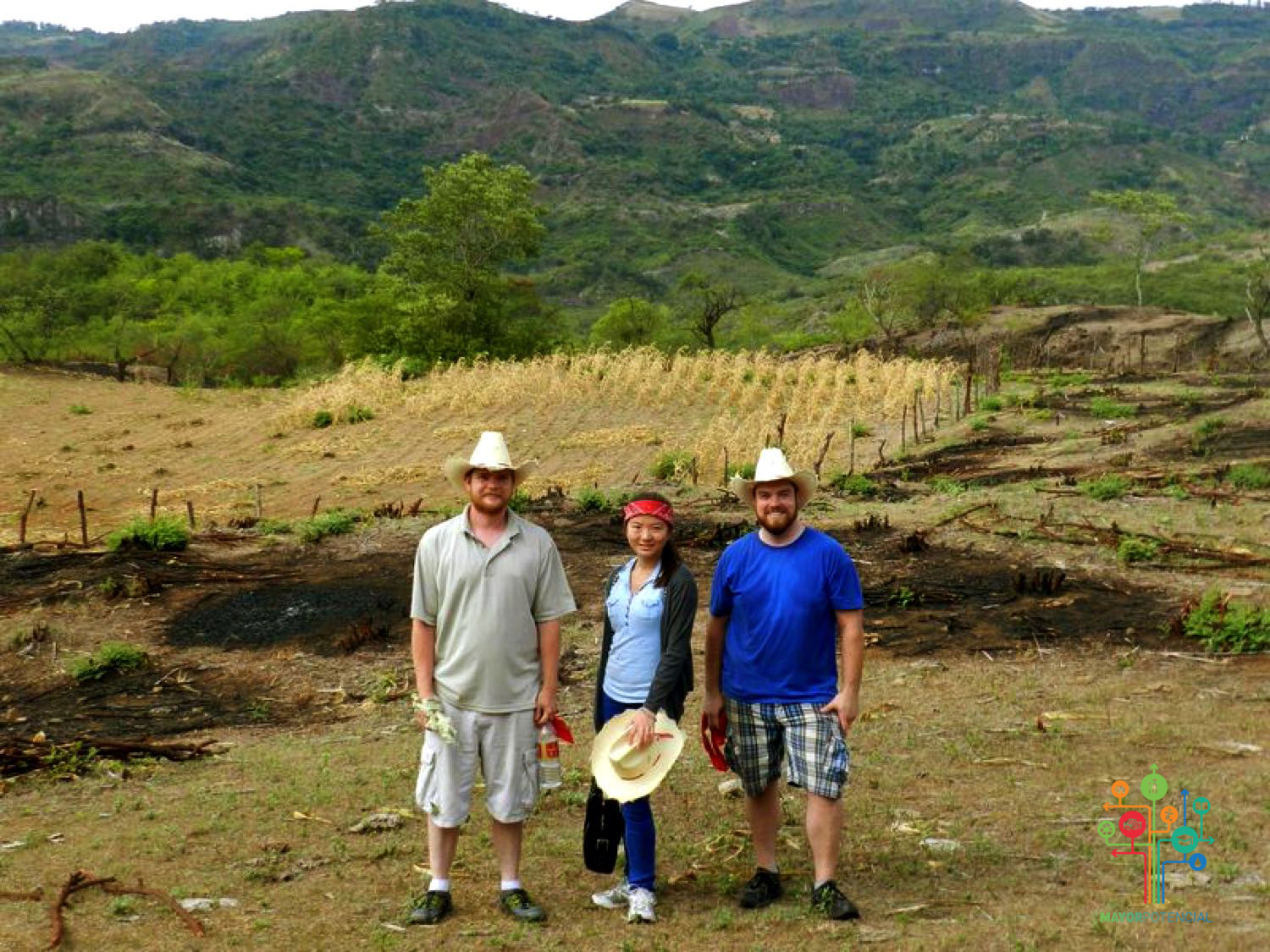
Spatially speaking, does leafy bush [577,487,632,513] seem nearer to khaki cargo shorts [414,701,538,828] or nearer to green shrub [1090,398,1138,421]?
khaki cargo shorts [414,701,538,828]

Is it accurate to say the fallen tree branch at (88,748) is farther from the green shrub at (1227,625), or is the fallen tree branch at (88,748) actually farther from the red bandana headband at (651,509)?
the green shrub at (1227,625)

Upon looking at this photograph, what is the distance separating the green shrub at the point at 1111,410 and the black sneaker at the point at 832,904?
1692 centimetres

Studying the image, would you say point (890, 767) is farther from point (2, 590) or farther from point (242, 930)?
point (2, 590)

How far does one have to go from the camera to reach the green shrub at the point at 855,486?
14477mm

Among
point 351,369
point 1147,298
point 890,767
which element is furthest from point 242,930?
point 1147,298

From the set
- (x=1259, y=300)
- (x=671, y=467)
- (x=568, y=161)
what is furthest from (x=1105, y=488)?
(x=568, y=161)

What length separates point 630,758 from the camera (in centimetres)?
430

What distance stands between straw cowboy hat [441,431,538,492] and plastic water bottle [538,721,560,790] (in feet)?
2.97

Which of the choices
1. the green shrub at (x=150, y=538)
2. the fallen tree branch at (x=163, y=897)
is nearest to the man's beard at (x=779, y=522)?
the fallen tree branch at (x=163, y=897)

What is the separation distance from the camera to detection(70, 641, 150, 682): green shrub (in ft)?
29.3

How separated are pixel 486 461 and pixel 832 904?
6.37 feet

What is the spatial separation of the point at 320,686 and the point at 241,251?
94769 mm

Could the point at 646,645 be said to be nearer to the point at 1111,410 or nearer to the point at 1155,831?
the point at 1155,831

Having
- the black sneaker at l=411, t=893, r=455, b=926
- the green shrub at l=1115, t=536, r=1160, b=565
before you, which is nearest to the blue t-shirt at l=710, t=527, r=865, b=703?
the black sneaker at l=411, t=893, r=455, b=926
